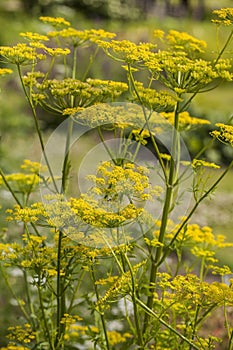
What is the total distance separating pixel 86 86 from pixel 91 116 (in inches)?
5.4

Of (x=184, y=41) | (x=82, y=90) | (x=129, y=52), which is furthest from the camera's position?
(x=184, y=41)

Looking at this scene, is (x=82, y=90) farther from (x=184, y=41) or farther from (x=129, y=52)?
(x=184, y=41)

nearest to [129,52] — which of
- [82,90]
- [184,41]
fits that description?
[82,90]

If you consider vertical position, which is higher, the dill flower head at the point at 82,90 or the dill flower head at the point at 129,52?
the dill flower head at the point at 129,52

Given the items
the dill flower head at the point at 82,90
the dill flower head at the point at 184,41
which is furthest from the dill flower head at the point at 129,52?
the dill flower head at the point at 184,41

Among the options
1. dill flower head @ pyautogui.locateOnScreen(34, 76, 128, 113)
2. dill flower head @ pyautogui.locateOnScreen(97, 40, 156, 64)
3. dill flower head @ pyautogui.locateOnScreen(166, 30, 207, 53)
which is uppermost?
dill flower head @ pyautogui.locateOnScreen(166, 30, 207, 53)

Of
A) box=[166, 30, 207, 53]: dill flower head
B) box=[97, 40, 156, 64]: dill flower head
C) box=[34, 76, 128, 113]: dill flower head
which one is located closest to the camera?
box=[97, 40, 156, 64]: dill flower head

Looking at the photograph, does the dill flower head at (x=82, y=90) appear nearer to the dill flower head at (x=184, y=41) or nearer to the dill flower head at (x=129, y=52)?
the dill flower head at (x=129, y=52)

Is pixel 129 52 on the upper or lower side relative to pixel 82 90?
upper

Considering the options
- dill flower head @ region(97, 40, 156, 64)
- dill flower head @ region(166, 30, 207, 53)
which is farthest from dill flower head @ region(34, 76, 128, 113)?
dill flower head @ region(166, 30, 207, 53)

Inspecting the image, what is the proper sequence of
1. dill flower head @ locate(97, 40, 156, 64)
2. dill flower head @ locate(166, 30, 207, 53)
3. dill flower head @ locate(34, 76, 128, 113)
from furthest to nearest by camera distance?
dill flower head @ locate(166, 30, 207, 53) < dill flower head @ locate(34, 76, 128, 113) < dill flower head @ locate(97, 40, 156, 64)

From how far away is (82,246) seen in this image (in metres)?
1.73

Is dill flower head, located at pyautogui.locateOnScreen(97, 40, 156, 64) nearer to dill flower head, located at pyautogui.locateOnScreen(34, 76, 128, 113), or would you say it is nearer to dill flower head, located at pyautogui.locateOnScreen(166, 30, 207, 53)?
dill flower head, located at pyautogui.locateOnScreen(34, 76, 128, 113)

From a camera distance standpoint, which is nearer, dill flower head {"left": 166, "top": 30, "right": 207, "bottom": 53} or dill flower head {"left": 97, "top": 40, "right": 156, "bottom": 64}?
dill flower head {"left": 97, "top": 40, "right": 156, "bottom": 64}
